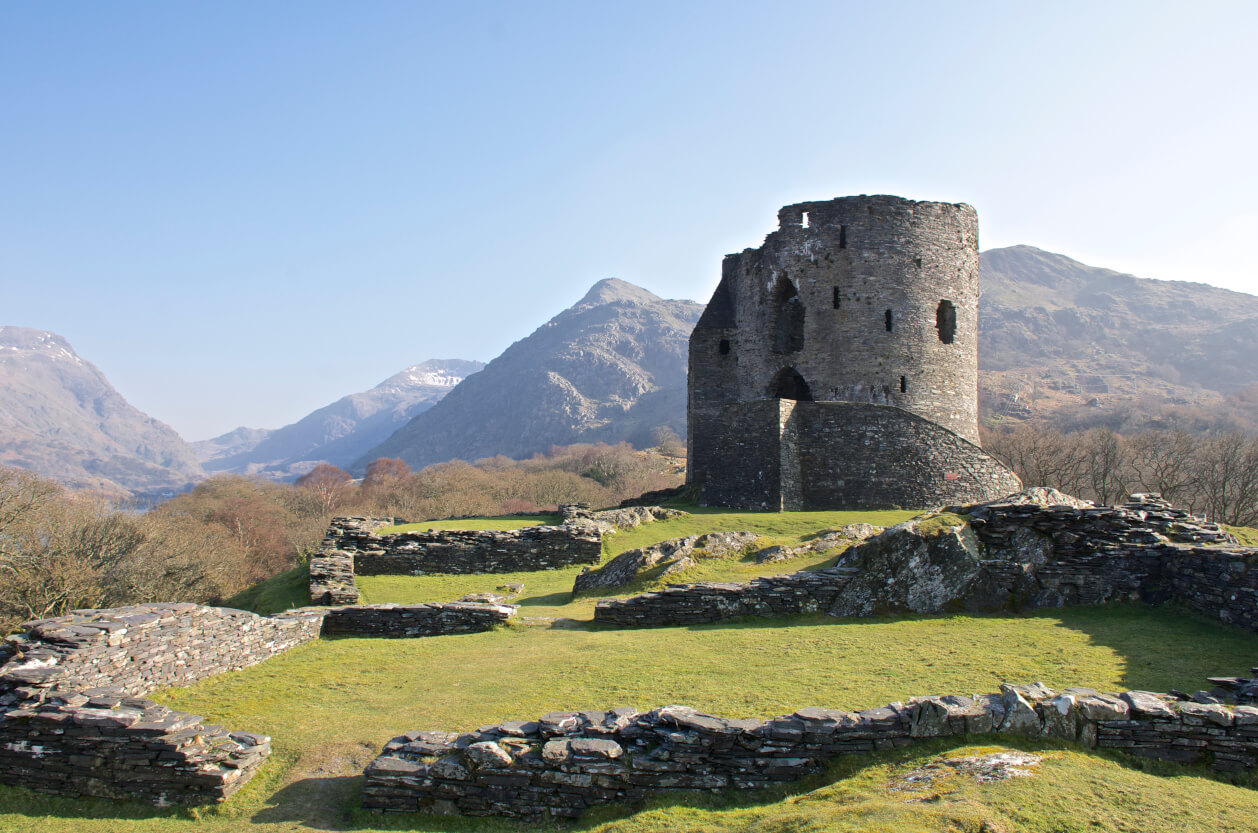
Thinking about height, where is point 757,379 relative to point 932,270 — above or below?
below

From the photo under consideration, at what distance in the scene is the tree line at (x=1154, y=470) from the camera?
142 feet

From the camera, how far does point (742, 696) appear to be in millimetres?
9797

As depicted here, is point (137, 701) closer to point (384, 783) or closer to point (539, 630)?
point (384, 783)

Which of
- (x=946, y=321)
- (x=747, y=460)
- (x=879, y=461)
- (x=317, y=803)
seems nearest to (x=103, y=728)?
(x=317, y=803)

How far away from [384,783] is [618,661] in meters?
4.62

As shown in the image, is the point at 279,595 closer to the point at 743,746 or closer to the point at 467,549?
the point at 467,549

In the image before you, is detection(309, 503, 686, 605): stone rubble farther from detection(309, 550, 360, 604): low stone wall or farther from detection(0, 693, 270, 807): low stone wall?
detection(0, 693, 270, 807): low stone wall

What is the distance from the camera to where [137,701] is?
993 centimetres

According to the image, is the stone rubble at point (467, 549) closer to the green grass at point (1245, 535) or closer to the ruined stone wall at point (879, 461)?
the ruined stone wall at point (879, 461)

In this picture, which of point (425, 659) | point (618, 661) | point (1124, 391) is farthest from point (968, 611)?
point (1124, 391)

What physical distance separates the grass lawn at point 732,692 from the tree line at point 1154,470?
37364 mm

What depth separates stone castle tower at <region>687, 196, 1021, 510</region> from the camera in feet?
92.4

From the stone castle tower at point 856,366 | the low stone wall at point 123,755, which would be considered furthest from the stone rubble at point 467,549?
the low stone wall at point 123,755

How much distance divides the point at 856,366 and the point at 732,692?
23.3 meters
